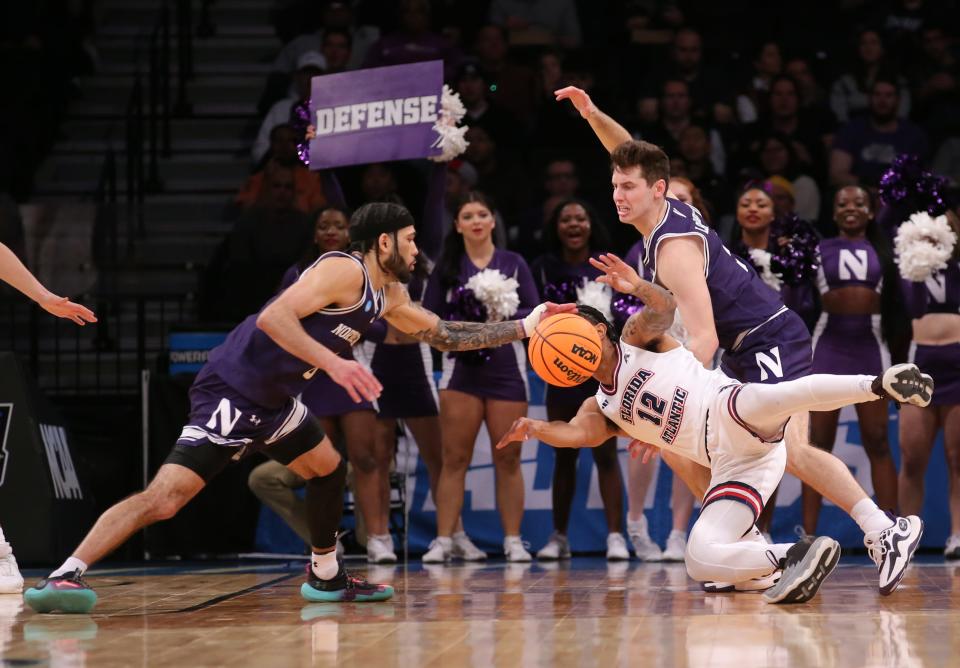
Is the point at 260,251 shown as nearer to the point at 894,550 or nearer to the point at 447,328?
the point at 447,328

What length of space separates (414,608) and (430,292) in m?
3.22

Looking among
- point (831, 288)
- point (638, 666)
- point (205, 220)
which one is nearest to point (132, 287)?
point (205, 220)

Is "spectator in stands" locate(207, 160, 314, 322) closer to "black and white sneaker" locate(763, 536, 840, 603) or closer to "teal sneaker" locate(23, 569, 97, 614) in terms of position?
"teal sneaker" locate(23, 569, 97, 614)

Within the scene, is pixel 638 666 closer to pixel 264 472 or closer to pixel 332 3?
pixel 264 472

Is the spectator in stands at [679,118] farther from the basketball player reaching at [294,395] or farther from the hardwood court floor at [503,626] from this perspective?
the basketball player reaching at [294,395]

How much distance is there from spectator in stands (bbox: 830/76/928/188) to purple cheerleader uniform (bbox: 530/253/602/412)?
3.05 m

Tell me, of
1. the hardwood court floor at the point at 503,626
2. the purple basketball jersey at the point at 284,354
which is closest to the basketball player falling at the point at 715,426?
the hardwood court floor at the point at 503,626

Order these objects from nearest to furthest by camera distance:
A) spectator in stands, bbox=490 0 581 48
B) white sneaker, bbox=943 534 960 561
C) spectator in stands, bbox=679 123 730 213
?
white sneaker, bbox=943 534 960 561
spectator in stands, bbox=679 123 730 213
spectator in stands, bbox=490 0 581 48

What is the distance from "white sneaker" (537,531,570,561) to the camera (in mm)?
9125

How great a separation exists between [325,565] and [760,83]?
754cm

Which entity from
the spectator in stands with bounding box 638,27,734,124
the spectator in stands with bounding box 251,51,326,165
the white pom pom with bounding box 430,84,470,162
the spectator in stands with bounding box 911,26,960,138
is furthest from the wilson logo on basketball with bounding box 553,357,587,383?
the spectator in stands with bounding box 911,26,960,138

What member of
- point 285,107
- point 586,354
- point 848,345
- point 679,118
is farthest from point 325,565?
point 285,107

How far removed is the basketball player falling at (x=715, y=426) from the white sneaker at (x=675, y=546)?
7.57 feet

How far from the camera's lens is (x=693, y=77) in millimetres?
12656
